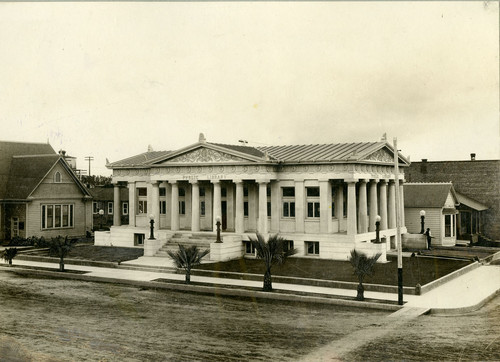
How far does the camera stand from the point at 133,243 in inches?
1710

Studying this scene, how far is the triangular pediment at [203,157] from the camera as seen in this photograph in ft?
126

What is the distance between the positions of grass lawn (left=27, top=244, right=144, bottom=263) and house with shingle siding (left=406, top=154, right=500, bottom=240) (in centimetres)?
2920

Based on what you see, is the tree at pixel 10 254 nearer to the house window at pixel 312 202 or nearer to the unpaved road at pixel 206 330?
the unpaved road at pixel 206 330

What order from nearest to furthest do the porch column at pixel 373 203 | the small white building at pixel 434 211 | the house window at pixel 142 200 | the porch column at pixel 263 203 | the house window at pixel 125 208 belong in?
the porch column at pixel 263 203
the porch column at pixel 373 203
the small white building at pixel 434 211
the house window at pixel 142 200
the house window at pixel 125 208

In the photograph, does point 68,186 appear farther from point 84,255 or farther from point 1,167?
point 84,255

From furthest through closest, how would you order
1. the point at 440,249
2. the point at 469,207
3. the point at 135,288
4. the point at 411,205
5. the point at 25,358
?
the point at 469,207 < the point at 411,205 < the point at 440,249 < the point at 135,288 < the point at 25,358

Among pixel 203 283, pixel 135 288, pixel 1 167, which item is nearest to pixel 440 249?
pixel 203 283

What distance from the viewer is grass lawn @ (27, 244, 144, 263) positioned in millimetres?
36950

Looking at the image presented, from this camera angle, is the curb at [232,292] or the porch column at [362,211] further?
the porch column at [362,211]

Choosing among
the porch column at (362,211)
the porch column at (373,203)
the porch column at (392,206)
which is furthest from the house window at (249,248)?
the porch column at (392,206)

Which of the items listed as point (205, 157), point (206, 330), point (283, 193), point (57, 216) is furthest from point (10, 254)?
point (206, 330)

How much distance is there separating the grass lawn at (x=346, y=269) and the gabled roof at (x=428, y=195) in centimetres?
1120

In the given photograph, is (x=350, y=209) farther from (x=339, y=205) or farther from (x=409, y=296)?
(x=409, y=296)

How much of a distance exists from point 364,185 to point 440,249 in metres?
8.48
